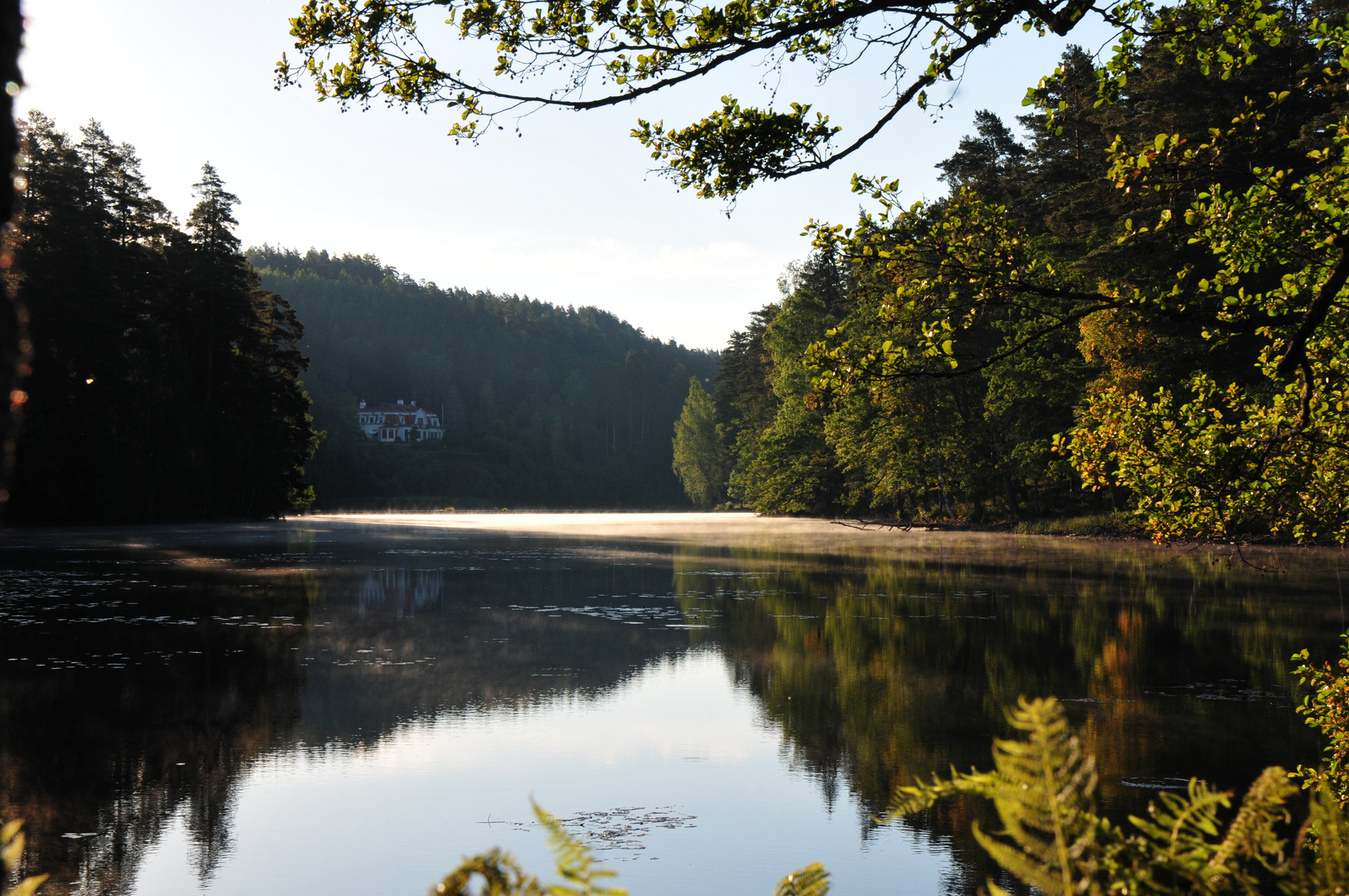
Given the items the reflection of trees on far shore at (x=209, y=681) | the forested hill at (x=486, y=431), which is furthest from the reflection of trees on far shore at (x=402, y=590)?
the forested hill at (x=486, y=431)

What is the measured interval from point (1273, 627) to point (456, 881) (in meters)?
17.7

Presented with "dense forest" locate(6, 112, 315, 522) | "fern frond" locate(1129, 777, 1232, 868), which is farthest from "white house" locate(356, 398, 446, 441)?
"fern frond" locate(1129, 777, 1232, 868)

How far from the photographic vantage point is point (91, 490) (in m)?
47.0

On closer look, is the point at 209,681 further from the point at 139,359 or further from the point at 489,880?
the point at 139,359

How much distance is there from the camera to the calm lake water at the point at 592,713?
23.4 feet

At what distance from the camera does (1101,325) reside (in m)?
32.9

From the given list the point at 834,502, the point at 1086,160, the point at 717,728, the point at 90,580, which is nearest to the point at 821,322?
the point at 834,502

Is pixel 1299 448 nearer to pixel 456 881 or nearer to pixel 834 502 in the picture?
pixel 456 881

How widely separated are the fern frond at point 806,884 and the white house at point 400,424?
166 metres

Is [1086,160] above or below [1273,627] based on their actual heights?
above

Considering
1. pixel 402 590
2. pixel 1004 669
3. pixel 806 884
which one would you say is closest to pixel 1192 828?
pixel 806 884

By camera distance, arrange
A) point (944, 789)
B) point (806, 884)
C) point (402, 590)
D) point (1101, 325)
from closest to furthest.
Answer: point (944, 789) → point (806, 884) → point (402, 590) → point (1101, 325)

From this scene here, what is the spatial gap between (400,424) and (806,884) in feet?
572

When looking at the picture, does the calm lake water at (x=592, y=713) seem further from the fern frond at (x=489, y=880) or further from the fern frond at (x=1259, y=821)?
the fern frond at (x=1259, y=821)
